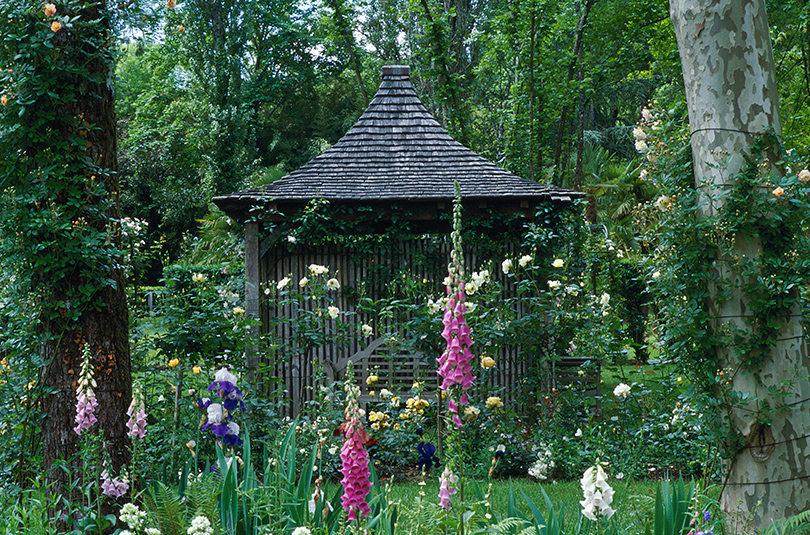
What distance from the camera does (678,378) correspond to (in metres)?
3.56

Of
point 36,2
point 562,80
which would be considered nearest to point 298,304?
point 36,2

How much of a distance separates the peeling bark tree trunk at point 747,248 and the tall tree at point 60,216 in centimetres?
308

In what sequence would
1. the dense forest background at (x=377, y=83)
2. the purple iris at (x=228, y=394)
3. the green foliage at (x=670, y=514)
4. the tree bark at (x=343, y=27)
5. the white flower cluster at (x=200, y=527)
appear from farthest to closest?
the tree bark at (x=343, y=27)
the dense forest background at (x=377, y=83)
the purple iris at (x=228, y=394)
the green foliage at (x=670, y=514)
the white flower cluster at (x=200, y=527)

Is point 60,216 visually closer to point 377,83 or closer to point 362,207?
point 362,207

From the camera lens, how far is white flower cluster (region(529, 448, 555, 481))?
457 centimetres

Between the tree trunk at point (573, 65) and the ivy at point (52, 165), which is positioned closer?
the ivy at point (52, 165)

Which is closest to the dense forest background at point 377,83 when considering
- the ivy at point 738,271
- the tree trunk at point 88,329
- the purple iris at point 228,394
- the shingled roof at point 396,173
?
the tree trunk at point 88,329

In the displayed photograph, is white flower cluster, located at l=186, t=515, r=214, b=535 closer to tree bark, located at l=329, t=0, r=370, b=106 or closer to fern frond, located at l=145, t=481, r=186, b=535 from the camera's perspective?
fern frond, located at l=145, t=481, r=186, b=535

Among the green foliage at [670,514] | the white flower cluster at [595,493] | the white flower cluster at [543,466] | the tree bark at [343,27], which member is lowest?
the white flower cluster at [543,466]

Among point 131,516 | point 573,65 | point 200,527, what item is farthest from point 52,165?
point 573,65

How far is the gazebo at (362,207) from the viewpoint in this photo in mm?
6781

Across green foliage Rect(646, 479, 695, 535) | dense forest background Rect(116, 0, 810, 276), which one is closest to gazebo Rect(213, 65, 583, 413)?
dense forest background Rect(116, 0, 810, 276)

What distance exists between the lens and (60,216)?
336 cm

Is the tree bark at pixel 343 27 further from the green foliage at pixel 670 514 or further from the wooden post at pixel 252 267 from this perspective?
the green foliage at pixel 670 514
